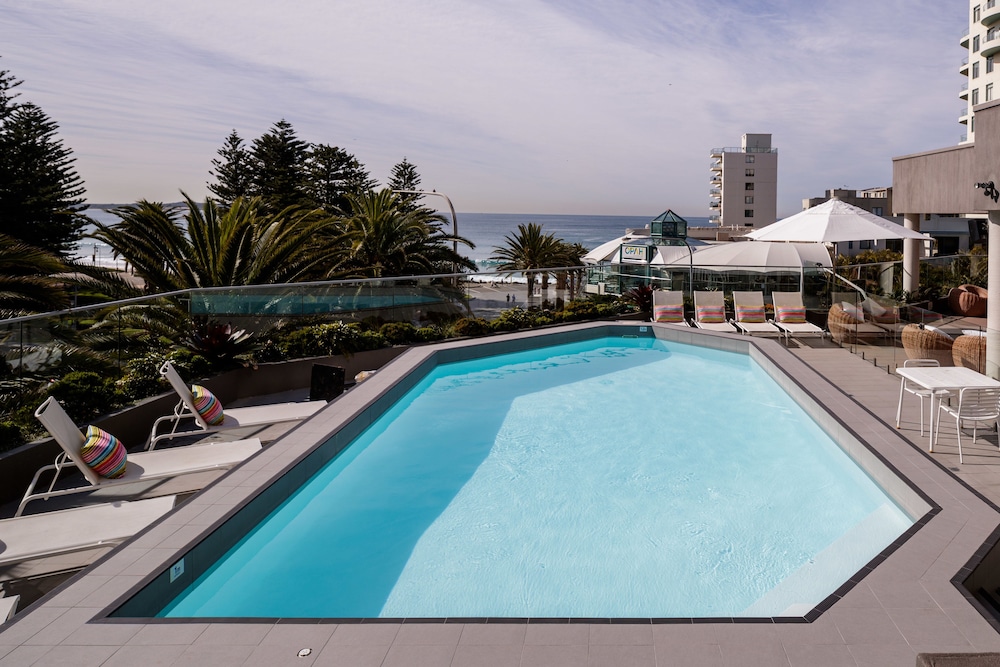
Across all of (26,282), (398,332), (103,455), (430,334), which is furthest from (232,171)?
(103,455)

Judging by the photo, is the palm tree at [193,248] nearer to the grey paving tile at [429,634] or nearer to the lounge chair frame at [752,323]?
the lounge chair frame at [752,323]

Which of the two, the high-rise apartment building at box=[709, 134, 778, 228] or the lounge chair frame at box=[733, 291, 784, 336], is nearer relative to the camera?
the lounge chair frame at box=[733, 291, 784, 336]

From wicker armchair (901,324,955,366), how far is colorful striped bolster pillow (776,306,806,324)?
3.18m

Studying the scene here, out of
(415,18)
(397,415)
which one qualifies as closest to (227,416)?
(397,415)

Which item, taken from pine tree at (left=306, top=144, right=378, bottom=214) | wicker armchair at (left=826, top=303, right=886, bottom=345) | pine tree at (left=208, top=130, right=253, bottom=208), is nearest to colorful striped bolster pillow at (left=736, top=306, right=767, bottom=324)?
wicker armchair at (left=826, top=303, right=886, bottom=345)

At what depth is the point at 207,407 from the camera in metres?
6.60

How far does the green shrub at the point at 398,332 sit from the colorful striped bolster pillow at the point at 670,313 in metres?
4.64

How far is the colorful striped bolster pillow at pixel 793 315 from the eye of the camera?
11.5 metres

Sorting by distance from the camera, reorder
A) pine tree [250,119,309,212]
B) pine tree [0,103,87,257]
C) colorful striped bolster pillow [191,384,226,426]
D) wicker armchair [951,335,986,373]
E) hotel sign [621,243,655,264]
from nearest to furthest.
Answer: colorful striped bolster pillow [191,384,226,426] → wicker armchair [951,335,986,373] → hotel sign [621,243,655,264] → pine tree [0,103,87,257] → pine tree [250,119,309,212]

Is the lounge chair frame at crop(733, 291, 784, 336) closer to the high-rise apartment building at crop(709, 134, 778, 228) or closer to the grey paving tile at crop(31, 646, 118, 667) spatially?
the grey paving tile at crop(31, 646, 118, 667)

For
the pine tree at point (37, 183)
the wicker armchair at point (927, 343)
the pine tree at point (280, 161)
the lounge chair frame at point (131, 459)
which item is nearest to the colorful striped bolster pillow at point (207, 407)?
the lounge chair frame at point (131, 459)

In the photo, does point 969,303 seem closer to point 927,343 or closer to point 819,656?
point 927,343

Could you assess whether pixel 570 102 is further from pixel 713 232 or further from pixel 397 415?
pixel 713 232

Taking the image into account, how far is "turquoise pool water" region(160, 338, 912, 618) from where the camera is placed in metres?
4.29
